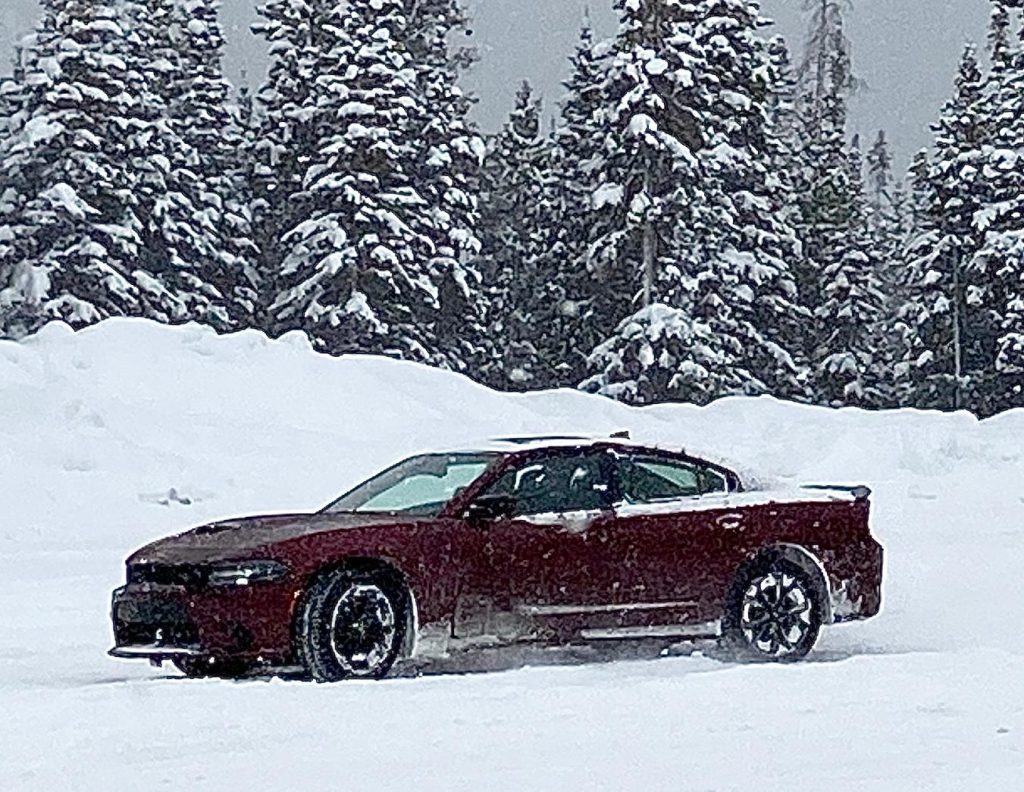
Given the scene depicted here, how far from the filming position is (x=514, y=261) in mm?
56625

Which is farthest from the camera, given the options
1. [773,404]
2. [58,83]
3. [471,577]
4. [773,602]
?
[58,83]

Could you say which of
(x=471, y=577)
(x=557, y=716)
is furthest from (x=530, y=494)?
(x=557, y=716)

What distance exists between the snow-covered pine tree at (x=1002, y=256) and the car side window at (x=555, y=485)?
37716mm

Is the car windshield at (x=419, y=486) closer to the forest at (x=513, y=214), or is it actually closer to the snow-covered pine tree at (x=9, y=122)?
the forest at (x=513, y=214)

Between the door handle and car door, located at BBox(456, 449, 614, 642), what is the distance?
72 cm

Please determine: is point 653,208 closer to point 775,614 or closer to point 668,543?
point 775,614

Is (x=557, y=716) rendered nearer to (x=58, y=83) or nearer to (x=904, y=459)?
(x=904, y=459)

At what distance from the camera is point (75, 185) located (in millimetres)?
43688

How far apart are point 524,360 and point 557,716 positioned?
4720 centimetres

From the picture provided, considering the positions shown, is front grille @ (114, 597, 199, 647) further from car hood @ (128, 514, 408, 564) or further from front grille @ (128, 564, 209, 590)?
car hood @ (128, 514, 408, 564)

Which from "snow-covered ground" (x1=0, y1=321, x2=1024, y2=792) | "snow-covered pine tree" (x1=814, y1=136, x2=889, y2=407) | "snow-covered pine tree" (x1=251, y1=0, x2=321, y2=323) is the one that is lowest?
"snow-covered ground" (x1=0, y1=321, x2=1024, y2=792)

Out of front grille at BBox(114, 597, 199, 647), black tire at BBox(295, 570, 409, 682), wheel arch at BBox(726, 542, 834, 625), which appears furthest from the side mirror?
wheel arch at BBox(726, 542, 834, 625)

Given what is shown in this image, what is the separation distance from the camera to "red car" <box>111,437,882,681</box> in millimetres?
8984

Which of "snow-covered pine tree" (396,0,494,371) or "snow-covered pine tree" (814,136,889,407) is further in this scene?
"snow-covered pine tree" (814,136,889,407)
